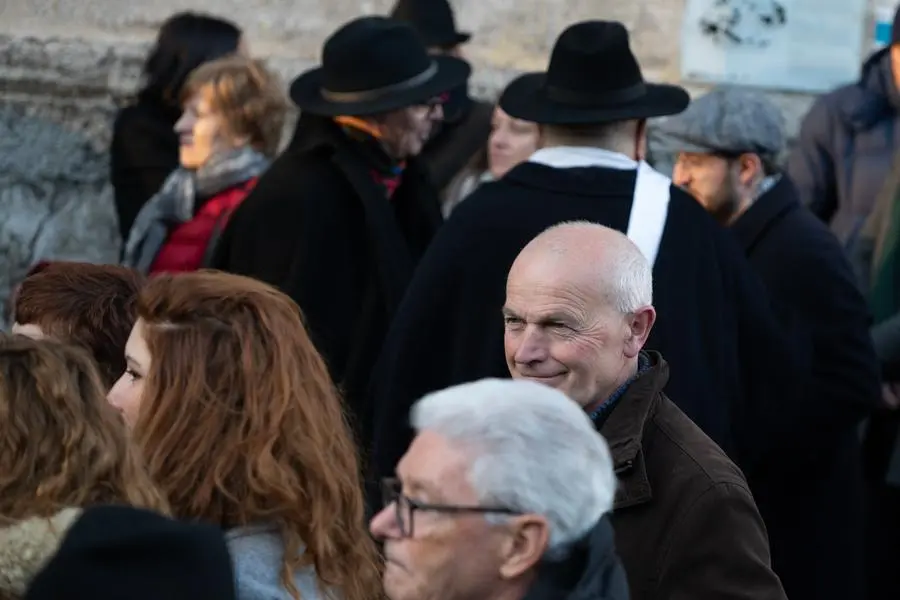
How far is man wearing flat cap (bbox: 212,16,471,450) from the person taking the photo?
520 centimetres

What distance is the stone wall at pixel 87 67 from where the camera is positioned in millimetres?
6582

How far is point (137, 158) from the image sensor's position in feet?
21.0

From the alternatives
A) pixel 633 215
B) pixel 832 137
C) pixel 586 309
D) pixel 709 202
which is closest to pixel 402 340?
pixel 633 215

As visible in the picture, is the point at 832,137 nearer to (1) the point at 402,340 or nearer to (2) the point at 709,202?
(2) the point at 709,202

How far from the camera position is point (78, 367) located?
2.90 meters

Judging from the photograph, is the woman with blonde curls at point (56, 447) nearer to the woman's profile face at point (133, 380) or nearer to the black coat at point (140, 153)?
the woman's profile face at point (133, 380)

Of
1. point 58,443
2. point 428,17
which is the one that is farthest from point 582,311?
point 428,17

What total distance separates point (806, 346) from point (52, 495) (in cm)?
248

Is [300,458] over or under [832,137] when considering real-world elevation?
over

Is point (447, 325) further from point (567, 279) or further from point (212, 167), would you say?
point (212, 167)

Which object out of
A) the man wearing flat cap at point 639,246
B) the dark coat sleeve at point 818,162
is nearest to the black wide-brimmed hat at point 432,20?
the dark coat sleeve at point 818,162

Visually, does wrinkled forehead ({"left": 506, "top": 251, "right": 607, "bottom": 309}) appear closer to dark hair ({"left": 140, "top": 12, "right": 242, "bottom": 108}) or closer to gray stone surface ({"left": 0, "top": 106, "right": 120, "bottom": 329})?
dark hair ({"left": 140, "top": 12, "right": 242, "bottom": 108})

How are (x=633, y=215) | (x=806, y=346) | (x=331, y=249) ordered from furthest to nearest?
1. (x=331, y=249)
2. (x=806, y=346)
3. (x=633, y=215)

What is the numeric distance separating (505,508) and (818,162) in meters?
4.36
